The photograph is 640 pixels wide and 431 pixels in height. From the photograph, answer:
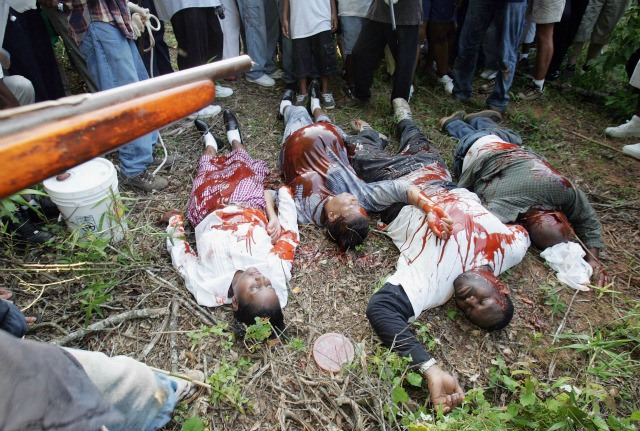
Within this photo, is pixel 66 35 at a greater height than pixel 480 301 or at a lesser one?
greater

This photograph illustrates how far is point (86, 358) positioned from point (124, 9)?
8.82 ft

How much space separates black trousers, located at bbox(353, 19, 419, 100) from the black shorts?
0.98ft

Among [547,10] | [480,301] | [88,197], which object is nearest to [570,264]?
[480,301]

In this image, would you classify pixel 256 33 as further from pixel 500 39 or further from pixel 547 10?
pixel 547 10

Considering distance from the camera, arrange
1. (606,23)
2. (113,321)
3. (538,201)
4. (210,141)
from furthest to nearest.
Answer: (606,23), (210,141), (538,201), (113,321)

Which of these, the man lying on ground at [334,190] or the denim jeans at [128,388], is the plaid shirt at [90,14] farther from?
the denim jeans at [128,388]

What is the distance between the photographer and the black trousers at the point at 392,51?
421 cm

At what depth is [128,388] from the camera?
5.40 feet

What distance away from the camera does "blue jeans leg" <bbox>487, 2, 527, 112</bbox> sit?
423 cm

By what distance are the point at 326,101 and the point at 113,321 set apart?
342cm

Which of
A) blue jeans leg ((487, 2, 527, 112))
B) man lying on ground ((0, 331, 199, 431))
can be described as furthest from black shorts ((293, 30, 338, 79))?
man lying on ground ((0, 331, 199, 431))

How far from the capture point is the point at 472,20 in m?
4.50

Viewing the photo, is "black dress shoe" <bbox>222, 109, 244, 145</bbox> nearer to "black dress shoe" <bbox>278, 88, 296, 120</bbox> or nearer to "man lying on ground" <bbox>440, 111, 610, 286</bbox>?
"black dress shoe" <bbox>278, 88, 296, 120</bbox>

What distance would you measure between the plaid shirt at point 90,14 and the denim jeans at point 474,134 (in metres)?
3.07
